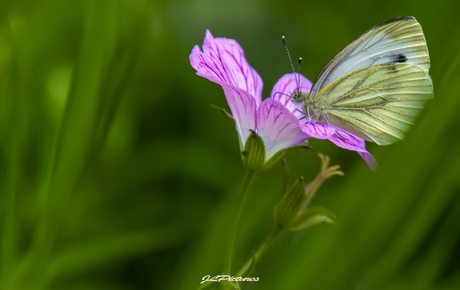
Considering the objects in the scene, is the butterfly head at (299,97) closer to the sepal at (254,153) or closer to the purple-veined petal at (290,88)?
the purple-veined petal at (290,88)

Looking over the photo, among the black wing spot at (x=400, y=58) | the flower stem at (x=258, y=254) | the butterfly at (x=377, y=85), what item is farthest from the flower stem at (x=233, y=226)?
the black wing spot at (x=400, y=58)

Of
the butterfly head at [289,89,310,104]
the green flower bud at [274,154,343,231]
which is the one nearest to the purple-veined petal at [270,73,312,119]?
the butterfly head at [289,89,310,104]

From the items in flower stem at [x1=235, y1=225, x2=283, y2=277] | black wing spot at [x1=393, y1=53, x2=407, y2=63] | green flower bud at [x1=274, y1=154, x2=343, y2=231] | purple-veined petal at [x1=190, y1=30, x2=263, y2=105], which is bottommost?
flower stem at [x1=235, y1=225, x2=283, y2=277]

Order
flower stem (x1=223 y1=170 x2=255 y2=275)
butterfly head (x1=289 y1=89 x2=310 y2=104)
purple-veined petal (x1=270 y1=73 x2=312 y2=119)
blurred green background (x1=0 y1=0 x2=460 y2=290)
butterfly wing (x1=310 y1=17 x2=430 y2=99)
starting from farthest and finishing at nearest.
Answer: purple-veined petal (x1=270 y1=73 x2=312 y2=119)
butterfly head (x1=289 y1=89 x2=310 y2=104)
butterfly wing (x1=310 y1=17 x2=430 y2=99)
flower stem (x1=223 y1=170 x2=255 y2=275)
blurred green background (x1=0 y1=0 x2=460 y2=290)

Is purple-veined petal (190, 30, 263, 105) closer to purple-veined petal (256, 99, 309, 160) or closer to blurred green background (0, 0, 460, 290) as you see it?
purple-veined petal (256, 99, 309, 160)

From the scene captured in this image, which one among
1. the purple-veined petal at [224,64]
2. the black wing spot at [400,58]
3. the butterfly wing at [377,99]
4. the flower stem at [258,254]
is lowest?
the flower stem at [258,254]

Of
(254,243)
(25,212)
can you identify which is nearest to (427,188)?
(254,243)
